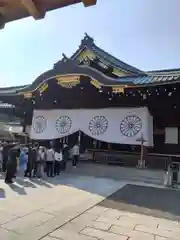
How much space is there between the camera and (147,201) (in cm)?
731

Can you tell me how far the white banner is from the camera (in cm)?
1252

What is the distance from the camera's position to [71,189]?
8.41m

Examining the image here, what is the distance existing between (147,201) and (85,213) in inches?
90.1

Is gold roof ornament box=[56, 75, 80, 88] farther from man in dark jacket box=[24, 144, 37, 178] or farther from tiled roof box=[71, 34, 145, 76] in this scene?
man in dark jacket box=[24, 144, 37, 178]

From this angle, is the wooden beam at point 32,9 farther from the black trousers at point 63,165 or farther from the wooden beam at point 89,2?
the black trousers at point 63,165

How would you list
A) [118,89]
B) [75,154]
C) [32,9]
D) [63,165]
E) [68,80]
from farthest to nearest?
[75,154] < [68,80] < [63,165] < [118,89] < [32,9]

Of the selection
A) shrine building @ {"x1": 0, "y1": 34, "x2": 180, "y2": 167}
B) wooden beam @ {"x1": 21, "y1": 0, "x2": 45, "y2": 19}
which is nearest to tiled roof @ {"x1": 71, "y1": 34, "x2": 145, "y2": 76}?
shrine building @ {"x1": 0, "y1": 34, "x2": 180, "y2": 167}

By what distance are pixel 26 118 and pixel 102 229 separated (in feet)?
43.8

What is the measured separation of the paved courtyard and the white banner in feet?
12.9

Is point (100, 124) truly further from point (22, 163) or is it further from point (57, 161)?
point (22, 163)

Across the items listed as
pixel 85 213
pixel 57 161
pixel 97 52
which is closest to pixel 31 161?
pixel 57 161

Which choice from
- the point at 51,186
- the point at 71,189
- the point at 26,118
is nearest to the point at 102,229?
the point at 71,189

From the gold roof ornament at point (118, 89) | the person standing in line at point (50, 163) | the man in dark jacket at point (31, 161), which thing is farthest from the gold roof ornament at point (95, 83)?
the man in dark jacket at point (31, 161)

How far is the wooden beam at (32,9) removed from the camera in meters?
2.65
